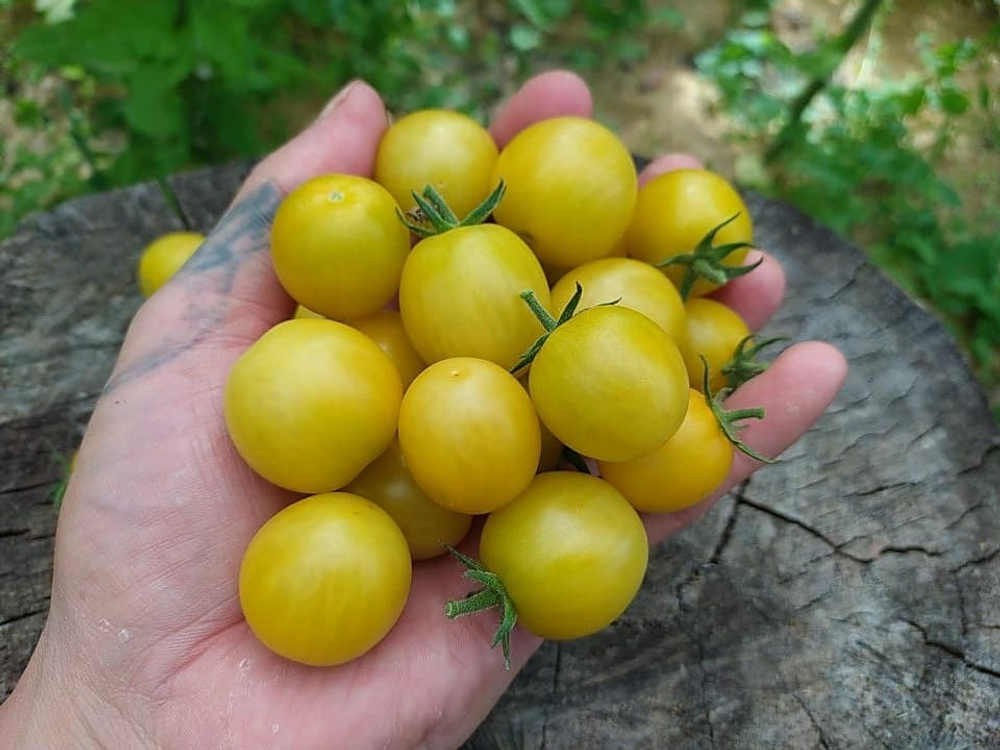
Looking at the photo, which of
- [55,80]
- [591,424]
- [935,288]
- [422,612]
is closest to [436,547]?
[422,612]

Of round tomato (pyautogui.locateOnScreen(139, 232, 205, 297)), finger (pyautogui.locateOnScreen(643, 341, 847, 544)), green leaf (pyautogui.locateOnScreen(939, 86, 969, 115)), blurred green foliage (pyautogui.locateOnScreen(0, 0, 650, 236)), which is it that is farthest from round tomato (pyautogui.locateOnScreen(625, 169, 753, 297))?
green leaf (pyautogui.locateOnScreen(939, 86, 969, 115))

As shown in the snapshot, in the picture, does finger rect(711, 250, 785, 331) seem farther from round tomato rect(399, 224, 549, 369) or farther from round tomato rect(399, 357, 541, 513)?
round tomato rect(399, 357, 541, 513)

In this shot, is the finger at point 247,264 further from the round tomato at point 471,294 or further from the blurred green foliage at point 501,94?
the blurred green foliage at point 501,94

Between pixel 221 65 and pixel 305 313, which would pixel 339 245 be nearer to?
pixel 305 313

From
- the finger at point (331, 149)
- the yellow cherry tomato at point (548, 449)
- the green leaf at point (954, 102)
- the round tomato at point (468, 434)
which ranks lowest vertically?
the green leaf at point (954, 102)

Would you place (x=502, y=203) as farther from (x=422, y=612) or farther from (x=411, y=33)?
(x=411, y=33)

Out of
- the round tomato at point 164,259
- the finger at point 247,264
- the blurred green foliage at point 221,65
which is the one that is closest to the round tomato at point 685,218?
the finger at point 247,264

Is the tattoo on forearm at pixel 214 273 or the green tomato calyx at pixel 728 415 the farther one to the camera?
the tattoo on forearm at pixel 214 273

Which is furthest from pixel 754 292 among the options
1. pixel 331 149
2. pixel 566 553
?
pixel 331 149
